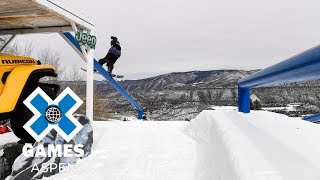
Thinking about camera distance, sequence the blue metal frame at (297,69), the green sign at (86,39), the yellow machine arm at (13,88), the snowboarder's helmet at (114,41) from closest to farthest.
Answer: the blue metal frame at (297,69) → the yellow machine arm at (13,88) → the green sign at (86,39) → the snowboarder's helmet at (114,41)

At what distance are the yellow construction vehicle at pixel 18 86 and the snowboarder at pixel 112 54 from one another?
279 inches

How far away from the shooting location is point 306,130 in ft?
8.71

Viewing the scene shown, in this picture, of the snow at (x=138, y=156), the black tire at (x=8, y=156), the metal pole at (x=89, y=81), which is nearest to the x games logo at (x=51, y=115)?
the black tire at (x=8, y=156)

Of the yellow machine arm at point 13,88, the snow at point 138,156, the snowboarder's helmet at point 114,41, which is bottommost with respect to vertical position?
the snow at point 138,156

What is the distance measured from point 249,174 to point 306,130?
122 centimetres

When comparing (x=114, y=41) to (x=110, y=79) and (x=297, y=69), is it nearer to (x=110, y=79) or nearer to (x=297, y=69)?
(x=110, y=79)

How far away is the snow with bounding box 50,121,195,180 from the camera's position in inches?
129

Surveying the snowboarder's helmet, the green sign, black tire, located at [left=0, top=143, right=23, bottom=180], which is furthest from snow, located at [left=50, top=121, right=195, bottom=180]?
the snowboarder's helmet

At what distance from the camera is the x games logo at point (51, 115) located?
4094 millimetres

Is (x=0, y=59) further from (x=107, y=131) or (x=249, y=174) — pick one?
(x=249, y=174)

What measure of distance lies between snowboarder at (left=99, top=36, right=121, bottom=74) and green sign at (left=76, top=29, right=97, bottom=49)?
5.42 metres

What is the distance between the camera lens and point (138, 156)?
3951 millimetres

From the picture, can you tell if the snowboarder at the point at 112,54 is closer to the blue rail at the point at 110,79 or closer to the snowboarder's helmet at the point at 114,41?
the snowboarder's helmet at the point at 114,41

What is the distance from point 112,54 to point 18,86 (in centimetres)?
789
